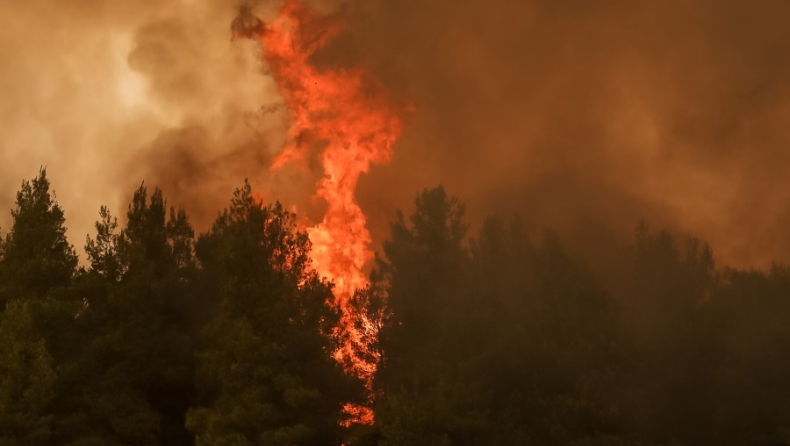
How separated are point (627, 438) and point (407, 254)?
48.6 ft

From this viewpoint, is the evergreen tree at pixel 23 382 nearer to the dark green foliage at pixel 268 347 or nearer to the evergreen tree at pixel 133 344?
the evergreen tree at pixel 133 344

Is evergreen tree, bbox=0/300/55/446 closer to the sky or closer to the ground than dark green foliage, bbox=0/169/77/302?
closer to the ground

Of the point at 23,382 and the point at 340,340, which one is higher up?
the point at 340,340

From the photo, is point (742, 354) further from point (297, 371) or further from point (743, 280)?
point (297, 371)

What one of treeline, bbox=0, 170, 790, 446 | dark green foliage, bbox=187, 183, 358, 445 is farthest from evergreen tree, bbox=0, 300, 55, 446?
dark green foliage, bbox=187, 183, 358, 445

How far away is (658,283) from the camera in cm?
5638

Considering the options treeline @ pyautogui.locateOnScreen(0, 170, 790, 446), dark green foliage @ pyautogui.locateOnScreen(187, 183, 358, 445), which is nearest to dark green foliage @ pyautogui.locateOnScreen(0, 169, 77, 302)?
treeline @ pyautogui.locateOnScreen(0, 170, 790, 446)

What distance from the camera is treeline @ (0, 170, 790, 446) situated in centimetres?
4088

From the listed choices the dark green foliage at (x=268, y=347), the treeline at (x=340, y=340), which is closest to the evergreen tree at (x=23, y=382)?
the treeline at (x=340, y=340)

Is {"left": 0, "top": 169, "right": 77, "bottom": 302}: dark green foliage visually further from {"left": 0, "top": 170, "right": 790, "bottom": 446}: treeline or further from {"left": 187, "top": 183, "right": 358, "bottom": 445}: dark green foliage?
{"left": 187, "top": 183, "right": 358, "bottom": 445}: dark green foliage

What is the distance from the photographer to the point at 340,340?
4775cm

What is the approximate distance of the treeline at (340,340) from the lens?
4088 centimetres

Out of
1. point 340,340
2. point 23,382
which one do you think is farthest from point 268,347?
point 23,382

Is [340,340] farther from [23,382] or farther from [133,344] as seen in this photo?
[23,382]
